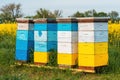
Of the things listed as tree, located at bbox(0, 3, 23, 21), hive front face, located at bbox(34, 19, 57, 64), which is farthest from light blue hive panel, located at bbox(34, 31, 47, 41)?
tree, located at bbox(0, 3, 23, 21)

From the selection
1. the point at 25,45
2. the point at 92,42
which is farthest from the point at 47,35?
the point at 92,42

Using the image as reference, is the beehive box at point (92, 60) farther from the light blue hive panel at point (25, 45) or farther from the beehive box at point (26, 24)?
the beehive box at point (26, 24)

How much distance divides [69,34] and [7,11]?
116 feet

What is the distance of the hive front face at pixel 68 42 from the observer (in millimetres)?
8891

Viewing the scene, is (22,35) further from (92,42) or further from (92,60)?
(92,60)

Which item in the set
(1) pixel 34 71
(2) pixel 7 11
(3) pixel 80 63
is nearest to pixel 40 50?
(1) pixel 34 71

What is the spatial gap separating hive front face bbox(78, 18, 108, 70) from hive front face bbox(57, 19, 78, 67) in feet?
0.59

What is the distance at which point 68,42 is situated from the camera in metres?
8.96

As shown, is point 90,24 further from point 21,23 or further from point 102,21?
point 21,23

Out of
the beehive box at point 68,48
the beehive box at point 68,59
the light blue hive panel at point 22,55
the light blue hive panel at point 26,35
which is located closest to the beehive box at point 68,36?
the beehive box at point 68,48

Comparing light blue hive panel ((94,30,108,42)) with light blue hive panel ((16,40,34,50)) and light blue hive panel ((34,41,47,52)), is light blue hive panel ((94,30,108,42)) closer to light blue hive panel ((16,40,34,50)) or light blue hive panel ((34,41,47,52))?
light blue hive panel ((34,41,47,52))

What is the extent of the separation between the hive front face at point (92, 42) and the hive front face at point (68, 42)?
7.0 inches

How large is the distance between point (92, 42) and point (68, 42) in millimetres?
739

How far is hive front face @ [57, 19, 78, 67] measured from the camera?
8.89m
